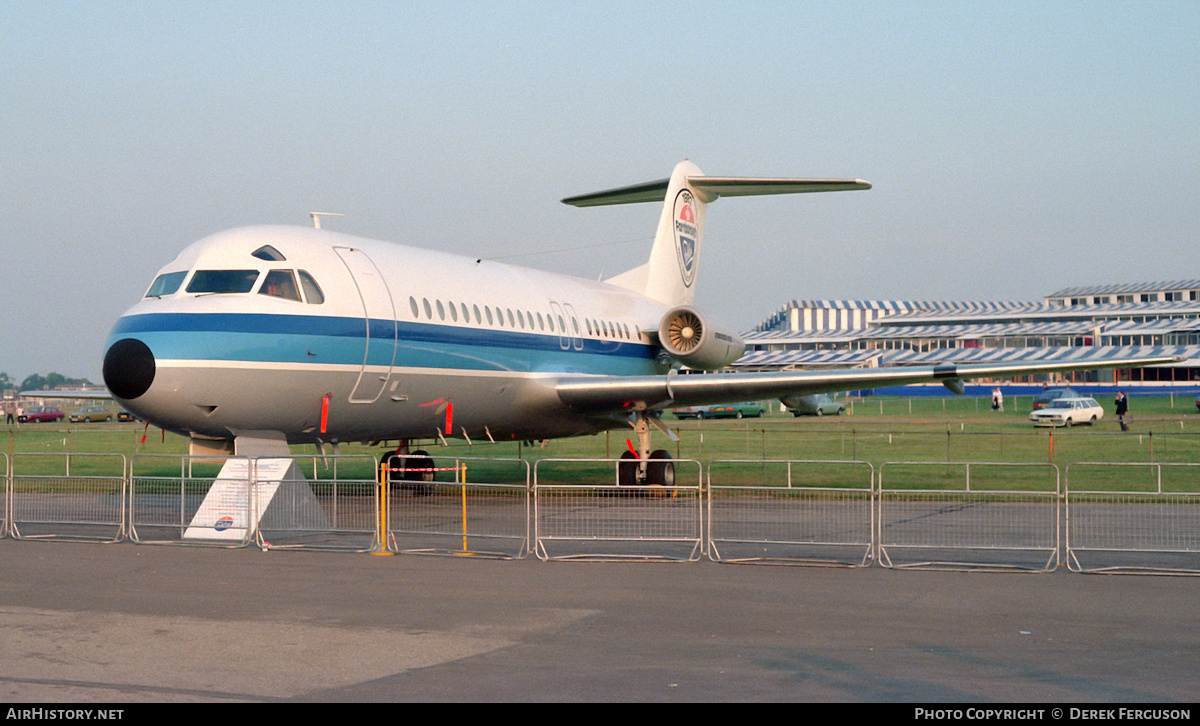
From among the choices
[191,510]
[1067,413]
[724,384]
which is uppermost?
[724,384]

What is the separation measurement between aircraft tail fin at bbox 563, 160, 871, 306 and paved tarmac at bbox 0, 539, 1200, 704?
49.3 feet

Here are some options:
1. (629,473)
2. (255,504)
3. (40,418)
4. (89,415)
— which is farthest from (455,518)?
(40,418)

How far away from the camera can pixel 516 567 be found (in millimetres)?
11938

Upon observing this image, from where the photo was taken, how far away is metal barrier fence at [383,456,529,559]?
13.2 meters

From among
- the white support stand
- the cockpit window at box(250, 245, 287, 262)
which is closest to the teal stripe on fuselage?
the cockpit window at box(250, 245, 287, 262)

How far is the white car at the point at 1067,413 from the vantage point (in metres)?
49.1

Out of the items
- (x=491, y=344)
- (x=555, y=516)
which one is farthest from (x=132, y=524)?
(x=491, y=344)

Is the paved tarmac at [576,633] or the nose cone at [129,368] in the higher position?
the nose cone at [129,368]

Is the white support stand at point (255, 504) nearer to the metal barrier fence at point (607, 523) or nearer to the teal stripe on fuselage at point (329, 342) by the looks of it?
the metal barrier fence at point (607, 523)

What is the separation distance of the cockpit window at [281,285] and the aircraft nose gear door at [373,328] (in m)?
1.06

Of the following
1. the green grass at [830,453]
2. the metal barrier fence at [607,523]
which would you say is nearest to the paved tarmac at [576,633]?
the metal barrier fence at [607,523]

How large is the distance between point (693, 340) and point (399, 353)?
855 cm

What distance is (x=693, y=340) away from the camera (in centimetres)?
2356

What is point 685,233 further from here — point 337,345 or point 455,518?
point 337,345
